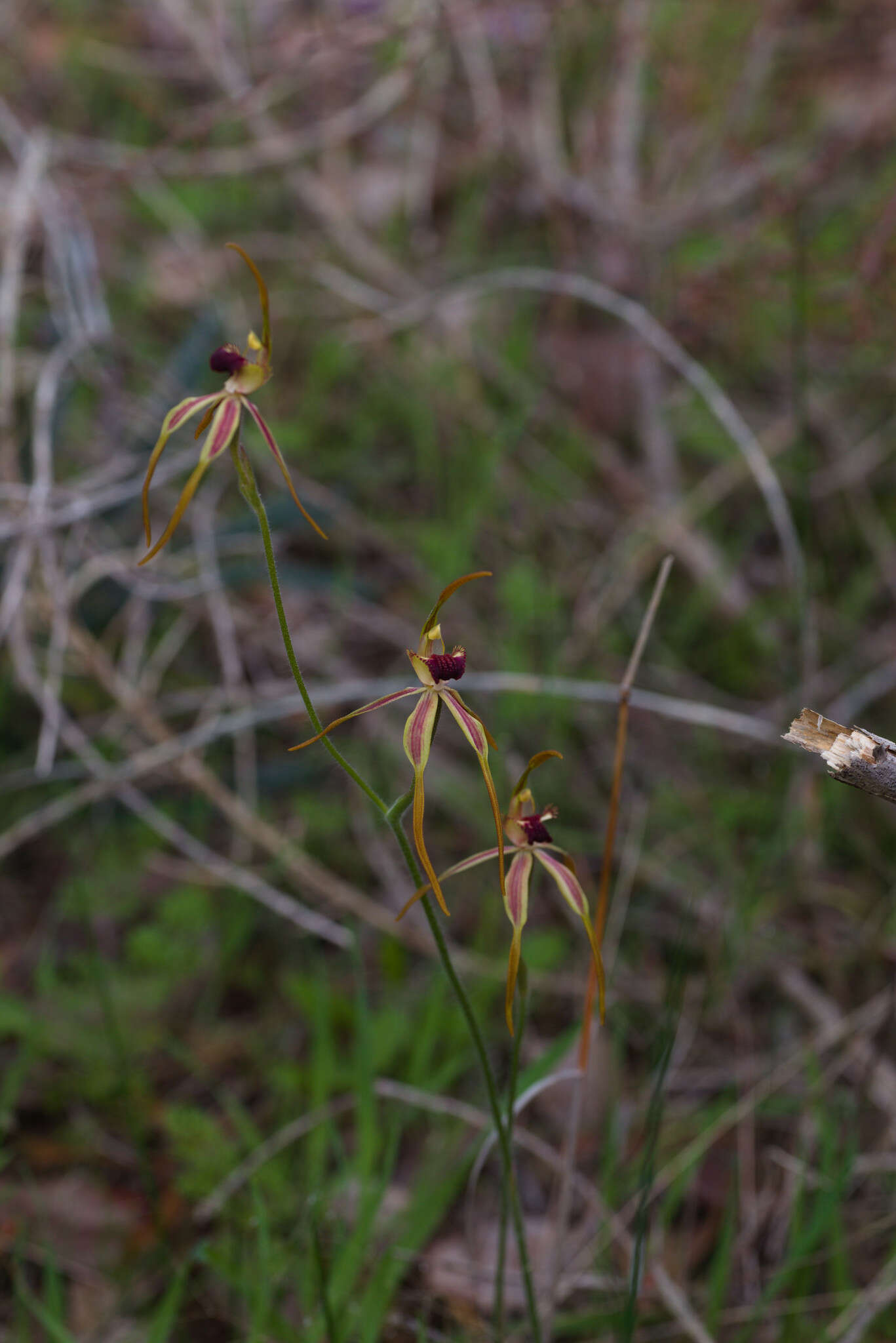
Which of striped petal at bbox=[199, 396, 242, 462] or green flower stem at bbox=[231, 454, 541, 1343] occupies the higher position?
striped petal at bbox=[199, 396, 242, 462]

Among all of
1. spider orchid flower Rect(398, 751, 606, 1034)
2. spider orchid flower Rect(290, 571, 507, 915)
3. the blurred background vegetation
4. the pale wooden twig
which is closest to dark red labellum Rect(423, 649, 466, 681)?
spider orchid flower Rect(290, 571, 507, 915)

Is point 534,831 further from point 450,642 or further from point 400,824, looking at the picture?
point 450,642

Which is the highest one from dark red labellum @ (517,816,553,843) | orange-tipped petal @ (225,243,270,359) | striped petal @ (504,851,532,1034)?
orange-tipped petal @ (225,243,270,359)

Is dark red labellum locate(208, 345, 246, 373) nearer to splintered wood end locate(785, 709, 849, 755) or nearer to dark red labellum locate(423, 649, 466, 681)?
dark red labellum locate(423, 649, 466, 681)

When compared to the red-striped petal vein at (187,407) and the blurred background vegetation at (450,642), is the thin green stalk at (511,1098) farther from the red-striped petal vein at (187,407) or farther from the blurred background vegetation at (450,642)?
the red-striped petal vein at (187,407)

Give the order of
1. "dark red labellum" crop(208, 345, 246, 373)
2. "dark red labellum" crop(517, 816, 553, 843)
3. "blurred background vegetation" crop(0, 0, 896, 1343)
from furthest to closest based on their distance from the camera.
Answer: "blurred background vegetation" crop(0, 0, 896, 1343)
"dark red labellum" crop(517, 816, 553, 843)
"dark red labellum" crop(208, 345, 246, 373)

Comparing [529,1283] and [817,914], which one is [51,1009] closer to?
[529,1283]

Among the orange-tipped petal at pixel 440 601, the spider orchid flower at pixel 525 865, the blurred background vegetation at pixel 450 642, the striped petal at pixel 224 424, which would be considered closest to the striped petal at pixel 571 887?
the spider orchid flower at pixel 525 865

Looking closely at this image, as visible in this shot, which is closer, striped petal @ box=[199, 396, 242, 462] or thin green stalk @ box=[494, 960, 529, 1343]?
striped petal @ box=[199, 396, 242, 462]
